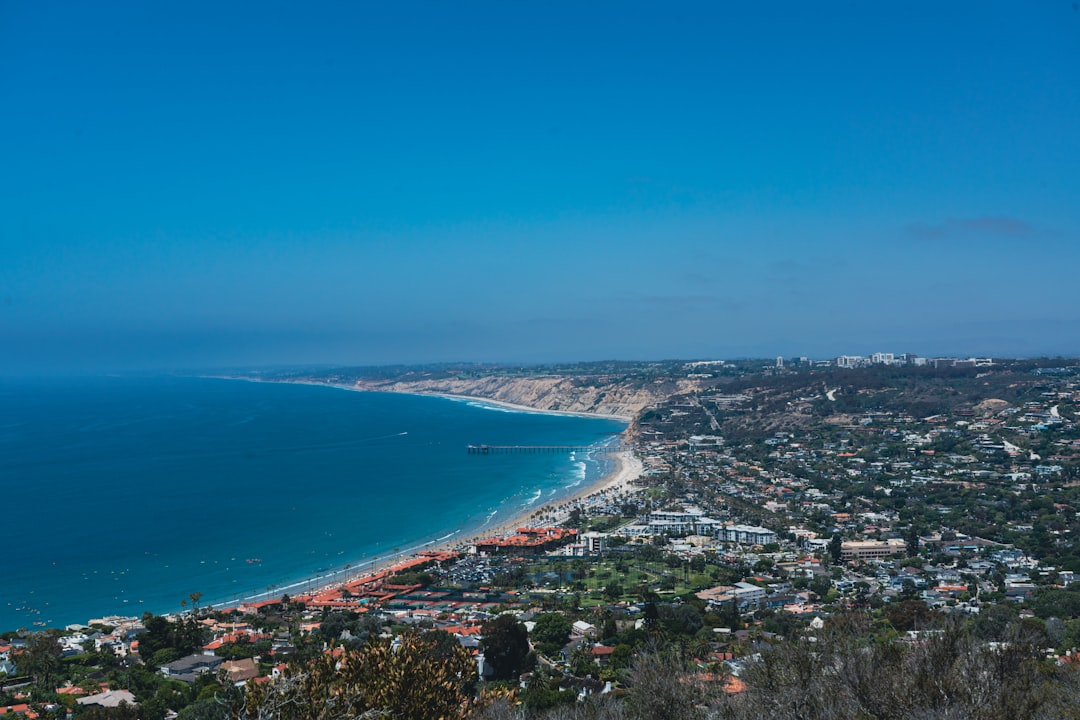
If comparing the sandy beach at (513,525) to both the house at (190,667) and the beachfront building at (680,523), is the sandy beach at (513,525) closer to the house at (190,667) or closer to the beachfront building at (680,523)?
the beachfront building at (680,523)

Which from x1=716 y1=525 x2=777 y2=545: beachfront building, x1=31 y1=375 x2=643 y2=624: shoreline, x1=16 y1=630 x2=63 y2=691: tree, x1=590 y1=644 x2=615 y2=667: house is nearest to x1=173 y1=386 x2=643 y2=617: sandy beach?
x1=31 y1=375 x2=643 y2=624: shoreline

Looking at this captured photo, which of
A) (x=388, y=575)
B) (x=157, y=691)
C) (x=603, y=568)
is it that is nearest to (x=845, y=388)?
(x=603, y=568)

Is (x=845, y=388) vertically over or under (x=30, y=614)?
over

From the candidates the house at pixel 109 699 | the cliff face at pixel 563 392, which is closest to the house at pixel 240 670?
the house at pixel 109 699

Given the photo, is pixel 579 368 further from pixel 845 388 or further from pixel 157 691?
pixel 157 691

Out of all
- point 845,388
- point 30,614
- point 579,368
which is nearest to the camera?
point 30,614

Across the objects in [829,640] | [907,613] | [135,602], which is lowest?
[135,602]

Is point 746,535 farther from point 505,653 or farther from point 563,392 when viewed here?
point 563,392
